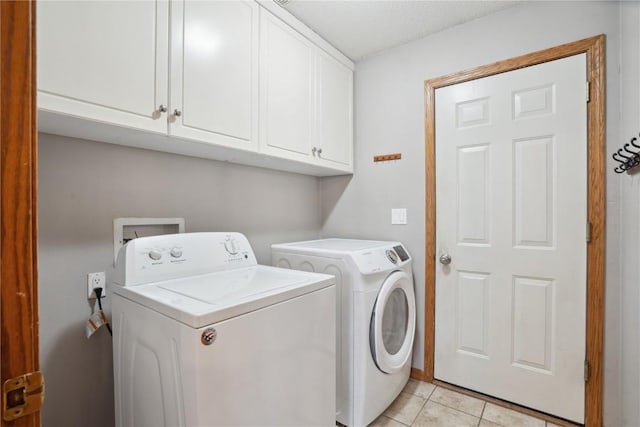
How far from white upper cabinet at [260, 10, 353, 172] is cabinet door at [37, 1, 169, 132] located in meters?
0.55

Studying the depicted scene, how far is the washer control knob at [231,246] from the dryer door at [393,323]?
31.6 inches

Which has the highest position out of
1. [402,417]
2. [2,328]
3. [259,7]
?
[259,7]

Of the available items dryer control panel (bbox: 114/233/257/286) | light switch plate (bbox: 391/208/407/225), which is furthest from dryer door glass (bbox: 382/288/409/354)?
dryer control panel (bbox: 114/233/257/286)

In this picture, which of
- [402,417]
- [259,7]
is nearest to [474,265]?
[402,417]

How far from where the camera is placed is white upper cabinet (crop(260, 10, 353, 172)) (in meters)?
1.64

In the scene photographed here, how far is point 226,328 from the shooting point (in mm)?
896

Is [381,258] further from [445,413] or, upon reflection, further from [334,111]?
[334,111]

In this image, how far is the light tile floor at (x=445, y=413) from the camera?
166 centimetres

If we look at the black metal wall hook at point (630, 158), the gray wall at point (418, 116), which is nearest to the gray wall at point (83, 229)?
the gray wall at point (418, 116)

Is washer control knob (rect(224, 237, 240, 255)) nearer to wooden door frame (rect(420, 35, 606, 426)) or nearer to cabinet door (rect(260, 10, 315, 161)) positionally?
cabinet door (rect(260, 10, 315, 161))

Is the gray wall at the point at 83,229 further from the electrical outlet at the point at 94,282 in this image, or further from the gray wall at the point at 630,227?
the gray wall at the point at 630,227

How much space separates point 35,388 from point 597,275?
2.17 meters

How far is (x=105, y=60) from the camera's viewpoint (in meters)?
1.05

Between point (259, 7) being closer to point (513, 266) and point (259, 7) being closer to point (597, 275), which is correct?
point (513, 266)
